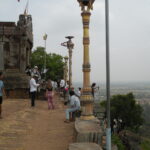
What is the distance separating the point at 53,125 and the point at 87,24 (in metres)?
4.10

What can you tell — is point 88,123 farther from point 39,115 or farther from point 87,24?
point 39,115

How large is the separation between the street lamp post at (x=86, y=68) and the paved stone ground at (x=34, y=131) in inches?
36.2

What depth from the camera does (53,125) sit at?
11344 mm

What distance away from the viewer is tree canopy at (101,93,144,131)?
37000 millimetres

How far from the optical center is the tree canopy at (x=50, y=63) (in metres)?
63.2

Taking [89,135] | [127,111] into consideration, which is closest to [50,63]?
[127,111]

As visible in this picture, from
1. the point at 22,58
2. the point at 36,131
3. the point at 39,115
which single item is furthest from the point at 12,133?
the point at 22,58

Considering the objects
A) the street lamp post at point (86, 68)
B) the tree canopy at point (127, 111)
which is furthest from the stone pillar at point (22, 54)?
the tree canopy at point (127, 111)

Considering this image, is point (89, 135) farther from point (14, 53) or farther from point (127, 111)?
point (127, 111)

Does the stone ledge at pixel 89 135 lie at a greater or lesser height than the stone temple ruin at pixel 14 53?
lesser

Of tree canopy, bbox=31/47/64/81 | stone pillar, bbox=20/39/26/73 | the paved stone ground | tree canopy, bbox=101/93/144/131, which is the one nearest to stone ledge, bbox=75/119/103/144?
the paved stone ground

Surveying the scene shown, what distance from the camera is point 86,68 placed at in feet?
32.0

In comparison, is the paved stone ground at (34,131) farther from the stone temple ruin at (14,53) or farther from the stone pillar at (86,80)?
the stone temple ruin at (14,53)

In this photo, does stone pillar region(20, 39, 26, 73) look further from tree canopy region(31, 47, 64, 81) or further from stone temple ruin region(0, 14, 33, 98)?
tree canopy region(31, 47, 64, 81)
